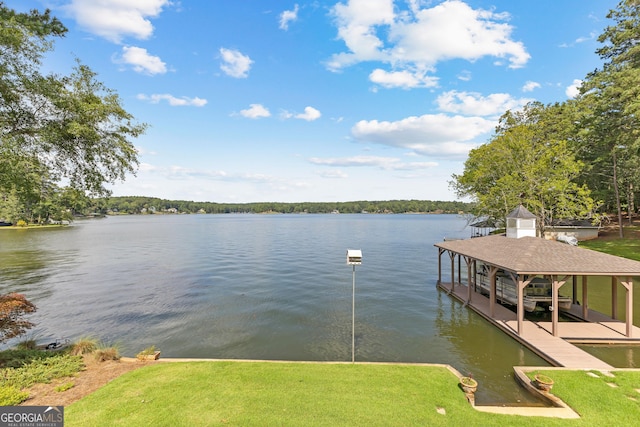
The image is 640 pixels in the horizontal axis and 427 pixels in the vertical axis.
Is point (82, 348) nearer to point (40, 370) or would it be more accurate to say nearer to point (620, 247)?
point (40, 370)

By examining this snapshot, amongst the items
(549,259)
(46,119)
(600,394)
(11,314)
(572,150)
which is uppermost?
(572,150)

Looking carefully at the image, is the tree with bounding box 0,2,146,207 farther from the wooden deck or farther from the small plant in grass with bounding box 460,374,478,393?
the wooden deck

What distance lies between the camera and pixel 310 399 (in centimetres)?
740

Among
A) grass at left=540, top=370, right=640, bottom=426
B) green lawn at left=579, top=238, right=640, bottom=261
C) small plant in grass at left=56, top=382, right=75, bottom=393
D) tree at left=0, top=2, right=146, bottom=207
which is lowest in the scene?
grass at left=540, top=370, right=640, bottom=426

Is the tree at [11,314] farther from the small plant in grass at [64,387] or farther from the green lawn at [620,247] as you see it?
the green lawn at [620,247]

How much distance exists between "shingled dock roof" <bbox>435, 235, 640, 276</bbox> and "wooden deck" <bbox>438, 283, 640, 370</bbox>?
2.72 meters

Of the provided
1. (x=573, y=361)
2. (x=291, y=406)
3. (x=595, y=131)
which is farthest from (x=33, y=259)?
(x=595, y=131)

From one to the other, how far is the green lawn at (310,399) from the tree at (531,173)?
27.6m

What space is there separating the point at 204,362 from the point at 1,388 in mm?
4713

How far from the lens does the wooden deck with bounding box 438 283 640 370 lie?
10.2m

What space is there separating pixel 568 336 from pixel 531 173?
80.7 feet

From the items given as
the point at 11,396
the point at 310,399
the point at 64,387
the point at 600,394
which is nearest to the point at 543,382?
the point at 600,394

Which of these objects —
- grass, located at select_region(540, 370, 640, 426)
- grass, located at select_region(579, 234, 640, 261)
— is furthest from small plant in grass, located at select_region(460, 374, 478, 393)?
grass, located at select_region(579, 234, 640, 261)

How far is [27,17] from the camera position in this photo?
8.98 m
